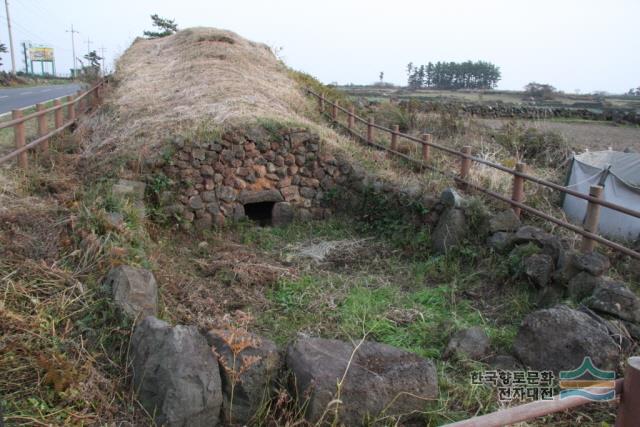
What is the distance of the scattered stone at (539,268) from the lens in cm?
518

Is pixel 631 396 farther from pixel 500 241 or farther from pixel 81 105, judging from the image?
pixel 81 105

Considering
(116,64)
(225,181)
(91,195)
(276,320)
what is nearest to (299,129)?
(225,181)

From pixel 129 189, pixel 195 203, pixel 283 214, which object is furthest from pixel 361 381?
pixel 283 214

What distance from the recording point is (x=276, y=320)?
5.12 metres

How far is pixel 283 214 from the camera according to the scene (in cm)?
846

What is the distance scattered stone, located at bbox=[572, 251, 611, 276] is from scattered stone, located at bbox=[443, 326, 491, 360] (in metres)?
1.20

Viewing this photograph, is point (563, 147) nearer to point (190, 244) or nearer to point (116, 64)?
point (190, 244)

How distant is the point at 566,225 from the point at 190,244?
4.89 m

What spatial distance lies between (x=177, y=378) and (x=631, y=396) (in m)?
2.46

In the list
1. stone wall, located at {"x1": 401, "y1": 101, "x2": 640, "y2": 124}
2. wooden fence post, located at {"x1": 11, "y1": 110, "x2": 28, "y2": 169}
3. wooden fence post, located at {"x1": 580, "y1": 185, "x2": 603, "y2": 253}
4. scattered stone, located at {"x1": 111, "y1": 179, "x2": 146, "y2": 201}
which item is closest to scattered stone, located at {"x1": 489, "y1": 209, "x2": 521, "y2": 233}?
wooden fence post, located at {"x1": 580, "y1": 185, "x2": 603, "y2": 253}

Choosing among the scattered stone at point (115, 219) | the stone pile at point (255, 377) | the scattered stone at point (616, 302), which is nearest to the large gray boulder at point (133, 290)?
the stone pile at point (255, 377)

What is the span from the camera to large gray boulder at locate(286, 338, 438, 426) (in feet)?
10.9

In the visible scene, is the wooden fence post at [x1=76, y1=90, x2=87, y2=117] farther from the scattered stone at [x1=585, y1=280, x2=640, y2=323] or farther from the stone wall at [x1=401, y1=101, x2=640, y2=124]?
the stone wall at [x1=401, y1=101, x2=640, y2=124]

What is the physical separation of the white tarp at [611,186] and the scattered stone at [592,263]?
1.68m
